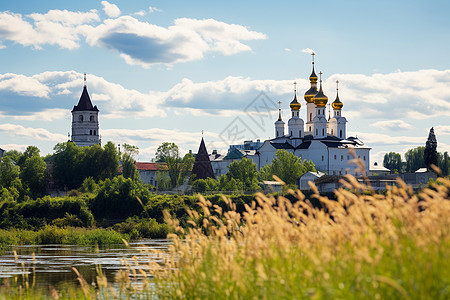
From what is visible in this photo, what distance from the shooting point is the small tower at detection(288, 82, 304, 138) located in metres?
120

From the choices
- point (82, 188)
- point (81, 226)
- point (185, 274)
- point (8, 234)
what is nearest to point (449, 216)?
point (185, 274)

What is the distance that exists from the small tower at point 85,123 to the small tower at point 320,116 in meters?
48.3

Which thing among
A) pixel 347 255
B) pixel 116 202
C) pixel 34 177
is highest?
pixel 34 177

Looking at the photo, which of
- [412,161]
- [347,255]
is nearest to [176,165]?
[412,161]

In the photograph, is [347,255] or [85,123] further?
[85,123]

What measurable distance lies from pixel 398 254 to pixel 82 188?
260 feet

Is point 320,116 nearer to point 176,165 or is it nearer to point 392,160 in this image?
point 176,165

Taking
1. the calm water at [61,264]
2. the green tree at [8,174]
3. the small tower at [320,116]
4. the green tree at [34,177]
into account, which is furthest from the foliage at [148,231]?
the small tower at [320,116]

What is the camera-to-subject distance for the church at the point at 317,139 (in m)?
110

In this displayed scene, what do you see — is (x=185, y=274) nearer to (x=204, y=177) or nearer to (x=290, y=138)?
(x=204, y=177)

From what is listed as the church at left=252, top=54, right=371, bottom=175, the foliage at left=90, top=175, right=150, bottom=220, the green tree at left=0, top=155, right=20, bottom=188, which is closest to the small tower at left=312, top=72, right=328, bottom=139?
the church at left=252, top=54, right=371, bottom=175

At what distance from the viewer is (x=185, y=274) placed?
941 cm

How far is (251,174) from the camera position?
9281 centimetres

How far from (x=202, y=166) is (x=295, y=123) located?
2798 cm
